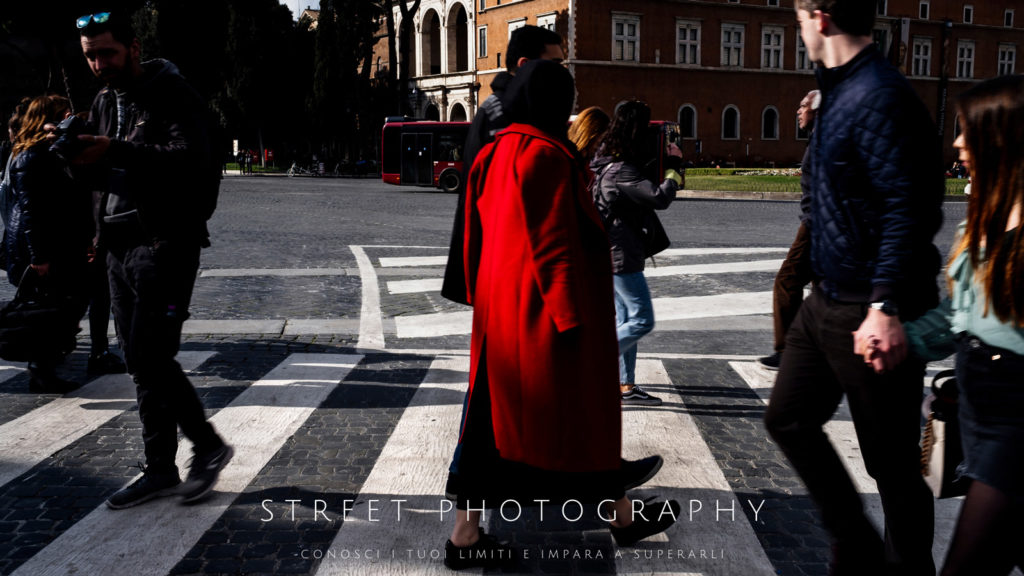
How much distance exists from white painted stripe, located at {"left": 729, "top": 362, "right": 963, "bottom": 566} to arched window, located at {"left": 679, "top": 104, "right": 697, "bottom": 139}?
150ft

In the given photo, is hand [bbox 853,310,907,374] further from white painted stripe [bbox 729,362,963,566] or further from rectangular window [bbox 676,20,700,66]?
rectangular window [bbox 676,20,700,66]

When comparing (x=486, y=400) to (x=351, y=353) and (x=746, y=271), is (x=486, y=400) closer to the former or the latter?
(x=351, y=353)

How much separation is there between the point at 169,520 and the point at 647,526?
5.67 ft

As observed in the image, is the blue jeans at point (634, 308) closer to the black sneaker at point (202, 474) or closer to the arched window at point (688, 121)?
the black sneaker at point (202, 474)

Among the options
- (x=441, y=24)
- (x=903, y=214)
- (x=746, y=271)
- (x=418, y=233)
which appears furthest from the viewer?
(x=441, y=24)

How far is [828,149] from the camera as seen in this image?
2449mm

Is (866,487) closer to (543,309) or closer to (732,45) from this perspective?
(543,309)

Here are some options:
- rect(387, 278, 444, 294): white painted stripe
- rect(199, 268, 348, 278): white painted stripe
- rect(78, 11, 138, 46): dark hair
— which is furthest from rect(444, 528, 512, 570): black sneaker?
rect(199, 268, 348, 278): white painted stripe

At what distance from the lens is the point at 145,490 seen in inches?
133

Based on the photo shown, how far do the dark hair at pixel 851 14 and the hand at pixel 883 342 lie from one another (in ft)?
2.54

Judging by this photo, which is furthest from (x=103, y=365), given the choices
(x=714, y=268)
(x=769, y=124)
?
(x=769, y=124)

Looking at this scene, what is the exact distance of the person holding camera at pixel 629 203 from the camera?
15.0ft

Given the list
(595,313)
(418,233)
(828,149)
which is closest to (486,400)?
(595,313)

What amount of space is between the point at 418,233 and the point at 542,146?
Answer: 1224cm
